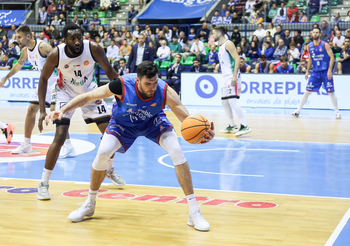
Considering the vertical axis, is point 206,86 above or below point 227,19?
below

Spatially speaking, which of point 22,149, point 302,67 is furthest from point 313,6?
point 22,149

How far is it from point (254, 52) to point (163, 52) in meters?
3.49

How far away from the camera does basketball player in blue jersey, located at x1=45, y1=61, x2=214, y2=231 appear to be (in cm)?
421

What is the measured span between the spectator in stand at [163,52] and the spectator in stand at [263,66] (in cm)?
408

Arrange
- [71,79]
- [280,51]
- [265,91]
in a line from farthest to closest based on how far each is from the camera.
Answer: [280,51] → [265,91] → [71,79]

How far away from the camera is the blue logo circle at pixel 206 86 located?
15.5 m

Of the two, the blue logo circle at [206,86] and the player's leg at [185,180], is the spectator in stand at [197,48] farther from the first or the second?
the player's leg at [185,180]

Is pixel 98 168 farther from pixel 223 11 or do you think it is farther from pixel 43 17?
pixel 43 17

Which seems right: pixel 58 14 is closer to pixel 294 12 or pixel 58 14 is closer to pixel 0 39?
pixel 0 39

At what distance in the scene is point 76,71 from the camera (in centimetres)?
582

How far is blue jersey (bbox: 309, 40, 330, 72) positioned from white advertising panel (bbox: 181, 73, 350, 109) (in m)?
2.02

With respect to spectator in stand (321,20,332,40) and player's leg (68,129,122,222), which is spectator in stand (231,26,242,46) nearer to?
spectator in stand (321,20,332,40)

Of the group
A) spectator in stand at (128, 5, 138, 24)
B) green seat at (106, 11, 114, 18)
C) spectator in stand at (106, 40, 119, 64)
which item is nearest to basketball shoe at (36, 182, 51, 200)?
spectator in stand at (106, 40, 119, 64)

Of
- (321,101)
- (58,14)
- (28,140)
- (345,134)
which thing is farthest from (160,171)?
(58,14)
